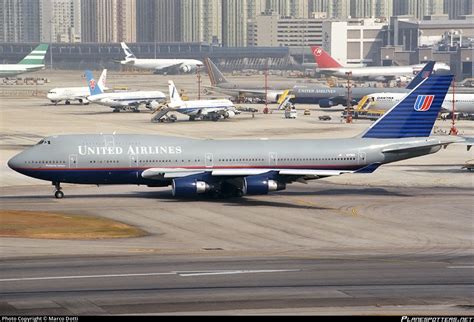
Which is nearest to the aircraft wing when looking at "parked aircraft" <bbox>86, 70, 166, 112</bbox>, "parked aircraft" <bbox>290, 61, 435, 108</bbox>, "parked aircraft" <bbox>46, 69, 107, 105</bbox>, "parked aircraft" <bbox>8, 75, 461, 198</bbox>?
"parked aircraft" <bbox>8, 75, 461, 198</bbox>

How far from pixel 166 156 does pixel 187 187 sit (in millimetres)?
2955

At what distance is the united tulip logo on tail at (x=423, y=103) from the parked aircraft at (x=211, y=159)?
1423 millimetres

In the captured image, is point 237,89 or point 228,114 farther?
point 237,89

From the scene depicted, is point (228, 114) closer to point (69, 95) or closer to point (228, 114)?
point (228, 114)

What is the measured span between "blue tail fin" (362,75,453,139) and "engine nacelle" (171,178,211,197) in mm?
12700

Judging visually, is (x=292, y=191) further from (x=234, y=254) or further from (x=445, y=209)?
(x=234, y=254)

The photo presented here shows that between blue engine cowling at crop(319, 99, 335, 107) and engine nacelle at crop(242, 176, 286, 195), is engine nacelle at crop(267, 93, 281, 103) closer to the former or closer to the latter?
blue engine cowling at crop(319, 99, 335, 107)

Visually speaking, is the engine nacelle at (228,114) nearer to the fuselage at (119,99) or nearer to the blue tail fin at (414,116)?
the fuselage at (119,99)

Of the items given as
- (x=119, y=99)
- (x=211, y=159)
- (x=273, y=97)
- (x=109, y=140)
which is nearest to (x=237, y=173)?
(x=211, y=159)

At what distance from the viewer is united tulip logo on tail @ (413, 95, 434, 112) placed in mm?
72875

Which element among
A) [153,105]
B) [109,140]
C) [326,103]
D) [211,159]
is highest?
[109,140]

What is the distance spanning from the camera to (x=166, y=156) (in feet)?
226

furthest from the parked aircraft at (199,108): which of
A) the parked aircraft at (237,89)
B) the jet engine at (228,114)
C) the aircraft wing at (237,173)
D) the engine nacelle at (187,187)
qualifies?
the engine nacelle at (187,187)

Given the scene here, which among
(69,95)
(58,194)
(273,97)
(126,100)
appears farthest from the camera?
(69,95)
